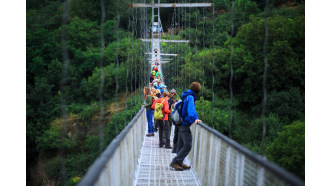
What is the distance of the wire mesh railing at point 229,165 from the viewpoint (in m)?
1.55

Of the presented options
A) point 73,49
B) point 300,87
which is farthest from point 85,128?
point 300,87

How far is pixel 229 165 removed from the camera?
2402 mm

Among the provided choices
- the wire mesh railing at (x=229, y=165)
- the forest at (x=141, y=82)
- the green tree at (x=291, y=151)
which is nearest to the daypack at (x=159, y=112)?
the wire mesh railing at (x=229, y=165)

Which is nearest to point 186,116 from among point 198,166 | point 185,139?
point 185,139

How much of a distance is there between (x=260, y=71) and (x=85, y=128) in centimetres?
1540

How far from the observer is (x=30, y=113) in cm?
3123

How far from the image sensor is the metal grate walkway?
12.8ft

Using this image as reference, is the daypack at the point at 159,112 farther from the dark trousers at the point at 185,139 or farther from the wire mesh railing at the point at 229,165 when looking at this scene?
the dark trousers at the point at 185,139

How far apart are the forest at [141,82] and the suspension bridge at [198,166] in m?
13.7

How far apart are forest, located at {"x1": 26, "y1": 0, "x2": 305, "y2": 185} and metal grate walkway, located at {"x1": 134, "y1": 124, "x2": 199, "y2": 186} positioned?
1294 cm

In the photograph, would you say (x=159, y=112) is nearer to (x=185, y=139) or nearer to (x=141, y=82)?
(x=185, y=139)

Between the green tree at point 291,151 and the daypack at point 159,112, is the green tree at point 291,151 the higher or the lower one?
the lower one

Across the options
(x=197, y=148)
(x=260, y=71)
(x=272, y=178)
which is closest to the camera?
(x=272, y=178)
